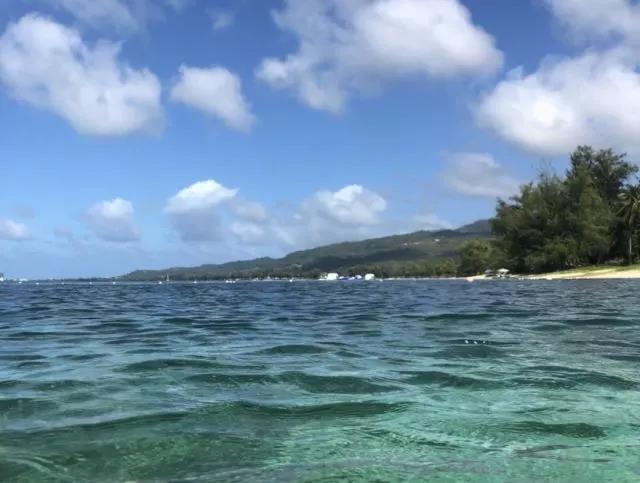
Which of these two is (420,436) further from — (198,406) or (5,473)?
(5,473)

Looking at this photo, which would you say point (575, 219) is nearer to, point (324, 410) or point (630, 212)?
point (630, 212)

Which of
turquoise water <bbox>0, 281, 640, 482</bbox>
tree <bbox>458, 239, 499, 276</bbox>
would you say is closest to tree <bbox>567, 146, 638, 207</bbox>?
tree <bbox>458, 239, 499, 276</bbox>

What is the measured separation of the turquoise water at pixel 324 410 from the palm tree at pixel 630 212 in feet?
360

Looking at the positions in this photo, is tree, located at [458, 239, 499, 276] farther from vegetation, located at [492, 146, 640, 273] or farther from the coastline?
the coastline

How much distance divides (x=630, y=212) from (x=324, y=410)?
396ft

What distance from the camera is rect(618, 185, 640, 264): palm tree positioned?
375ft

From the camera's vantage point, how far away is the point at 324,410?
8.55m

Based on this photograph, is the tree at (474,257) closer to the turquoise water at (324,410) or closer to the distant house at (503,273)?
the distant house at (503,273)

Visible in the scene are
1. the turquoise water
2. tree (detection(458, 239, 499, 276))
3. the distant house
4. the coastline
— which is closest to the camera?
the turquoise water

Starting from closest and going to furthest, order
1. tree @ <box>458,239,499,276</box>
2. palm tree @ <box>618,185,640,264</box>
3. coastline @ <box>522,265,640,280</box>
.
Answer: coastline @ <box>522,265,640,280</box> < palm tree @ <box>618,185,640,264</box> < tree @ <box>458,239,499,276</box>

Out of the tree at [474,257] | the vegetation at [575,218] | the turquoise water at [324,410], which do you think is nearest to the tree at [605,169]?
the vegetation at [575,218]

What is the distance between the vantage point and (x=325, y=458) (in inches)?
257

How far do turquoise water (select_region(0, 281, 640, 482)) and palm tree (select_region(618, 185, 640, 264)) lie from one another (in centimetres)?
10973

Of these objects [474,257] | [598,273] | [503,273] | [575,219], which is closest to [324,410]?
[598,273]
